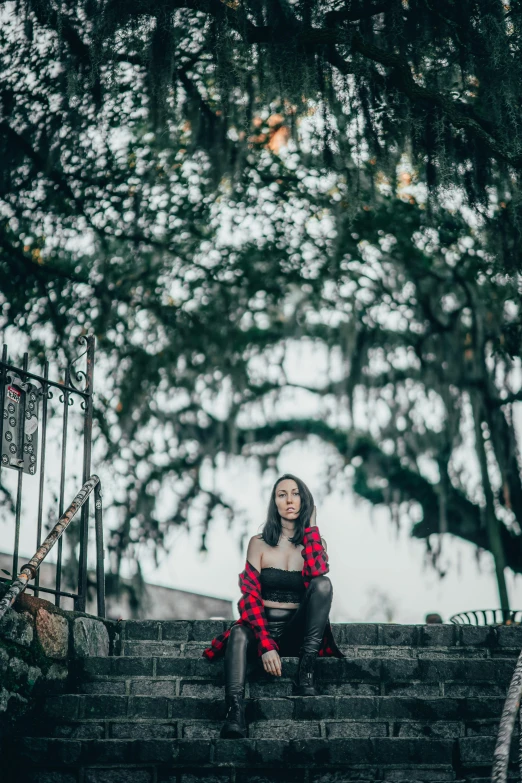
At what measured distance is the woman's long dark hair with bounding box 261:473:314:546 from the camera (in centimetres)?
476

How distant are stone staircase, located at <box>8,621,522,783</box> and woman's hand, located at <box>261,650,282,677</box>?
12 centimetres

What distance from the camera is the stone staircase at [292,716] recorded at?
11.8ft

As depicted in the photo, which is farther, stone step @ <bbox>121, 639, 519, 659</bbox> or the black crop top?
stone step @ <bbox>121, 639, 519, 659</bbox>

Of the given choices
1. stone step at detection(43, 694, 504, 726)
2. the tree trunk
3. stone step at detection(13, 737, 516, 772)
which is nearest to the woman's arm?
stone step at detection(43, 694, 504, 726)

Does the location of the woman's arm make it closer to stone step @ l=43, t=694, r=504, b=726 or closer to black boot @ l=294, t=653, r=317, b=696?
black boot @ l=294, t=653, r=317, b=696

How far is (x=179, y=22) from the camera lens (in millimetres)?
5930

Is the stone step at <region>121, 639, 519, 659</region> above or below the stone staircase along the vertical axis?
above

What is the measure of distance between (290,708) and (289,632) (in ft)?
1.80

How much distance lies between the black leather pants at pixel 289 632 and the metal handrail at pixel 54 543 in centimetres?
96

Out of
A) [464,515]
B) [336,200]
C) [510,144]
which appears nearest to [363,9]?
[510,144]

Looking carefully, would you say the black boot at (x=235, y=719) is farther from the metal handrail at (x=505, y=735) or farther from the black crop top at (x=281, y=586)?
the metal handrail at (x=505, y=735)

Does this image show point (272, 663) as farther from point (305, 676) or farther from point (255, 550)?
point (255, 550)

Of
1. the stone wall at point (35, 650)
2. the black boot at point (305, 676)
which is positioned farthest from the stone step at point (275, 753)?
the black boot at point (305, 676)

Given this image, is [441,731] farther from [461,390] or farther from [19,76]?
[461,390]
